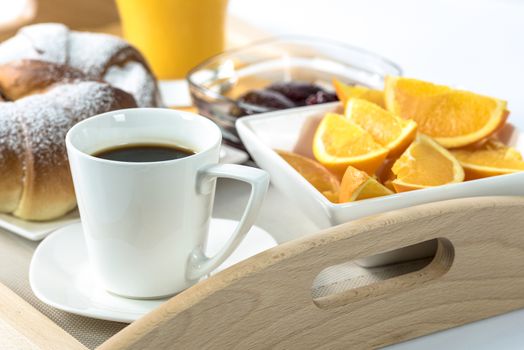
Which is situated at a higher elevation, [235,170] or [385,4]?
[235,170]

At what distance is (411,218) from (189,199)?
0.57ft

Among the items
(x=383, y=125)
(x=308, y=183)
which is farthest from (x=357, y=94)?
(x=308, y=183)

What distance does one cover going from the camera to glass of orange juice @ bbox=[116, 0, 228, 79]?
130 centimetres

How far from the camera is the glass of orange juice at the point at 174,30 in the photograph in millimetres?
1300

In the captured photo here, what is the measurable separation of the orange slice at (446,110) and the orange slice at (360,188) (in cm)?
15

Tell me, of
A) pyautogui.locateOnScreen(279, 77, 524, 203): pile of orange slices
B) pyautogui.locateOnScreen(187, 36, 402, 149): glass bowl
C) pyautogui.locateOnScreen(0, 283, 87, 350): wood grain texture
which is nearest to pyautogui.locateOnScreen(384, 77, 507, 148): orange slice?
pyautogui.locateOnScreen(279, 77, 524, 203): pile of orange slices

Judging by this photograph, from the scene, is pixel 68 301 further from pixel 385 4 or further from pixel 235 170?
pixel 385 4

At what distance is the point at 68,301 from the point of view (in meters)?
0.69

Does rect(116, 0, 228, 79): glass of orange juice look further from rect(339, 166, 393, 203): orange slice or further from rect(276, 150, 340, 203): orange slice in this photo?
rect(339, 166, 393, 203): orange slice

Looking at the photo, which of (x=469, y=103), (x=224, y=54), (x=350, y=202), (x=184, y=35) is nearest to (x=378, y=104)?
(x=469, y=103)

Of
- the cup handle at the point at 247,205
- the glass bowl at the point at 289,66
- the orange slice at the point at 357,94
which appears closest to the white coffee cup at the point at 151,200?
the cup handle at the point at 247,205

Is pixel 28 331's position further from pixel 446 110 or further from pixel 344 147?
pixel 446 110

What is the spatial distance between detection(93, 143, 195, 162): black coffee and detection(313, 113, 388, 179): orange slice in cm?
15

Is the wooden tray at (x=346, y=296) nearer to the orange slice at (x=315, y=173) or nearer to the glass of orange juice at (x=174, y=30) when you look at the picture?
the orange slice at (x=315, y=173)
